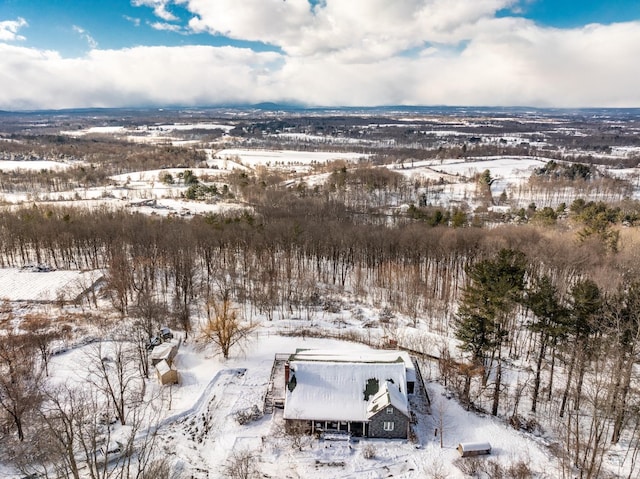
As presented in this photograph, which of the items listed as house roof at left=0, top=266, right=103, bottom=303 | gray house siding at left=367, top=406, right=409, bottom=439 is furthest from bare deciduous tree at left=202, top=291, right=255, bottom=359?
house roof at left=0, top=266, right=103, bottom=303

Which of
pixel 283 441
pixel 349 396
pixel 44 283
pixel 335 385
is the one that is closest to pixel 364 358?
pixel 335 385

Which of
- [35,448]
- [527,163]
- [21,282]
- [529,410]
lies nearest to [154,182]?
[21,282]

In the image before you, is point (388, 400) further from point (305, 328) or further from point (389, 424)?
point (305, 328)

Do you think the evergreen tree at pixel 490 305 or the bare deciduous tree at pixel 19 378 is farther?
the evergreen tree at pixel 490 305

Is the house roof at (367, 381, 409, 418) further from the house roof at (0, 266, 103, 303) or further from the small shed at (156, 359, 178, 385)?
→ the house roof at (0, 266, 103, 303)

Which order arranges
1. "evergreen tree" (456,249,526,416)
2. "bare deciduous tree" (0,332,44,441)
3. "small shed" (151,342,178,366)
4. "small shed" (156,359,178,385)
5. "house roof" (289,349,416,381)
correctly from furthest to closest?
"small shed" (151,342,178,366)
"small shed" (156,359,178,385)
"house roof" (289,349,416,381)
"evergreen tree" (456,249,526,416)
"bare deciduous tree" (0,332,44,441)

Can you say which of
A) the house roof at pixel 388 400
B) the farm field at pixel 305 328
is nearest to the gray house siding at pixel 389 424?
the house roof at pixel 388 400

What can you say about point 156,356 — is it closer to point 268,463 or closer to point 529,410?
point 268,463

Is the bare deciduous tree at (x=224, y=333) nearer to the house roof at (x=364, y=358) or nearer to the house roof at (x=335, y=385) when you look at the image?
the house roof at (x=364, y=358)
